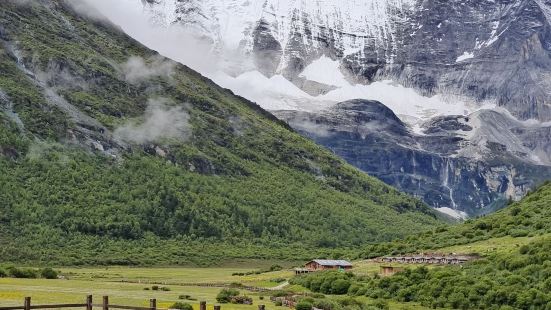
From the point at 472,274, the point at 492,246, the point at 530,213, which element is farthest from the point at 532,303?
the point at 530,213

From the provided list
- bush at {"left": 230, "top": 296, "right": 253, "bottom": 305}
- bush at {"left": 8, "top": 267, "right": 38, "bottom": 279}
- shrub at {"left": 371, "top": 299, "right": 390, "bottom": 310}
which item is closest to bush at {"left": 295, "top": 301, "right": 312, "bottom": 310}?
bush at {"left": 230, "top": 296, "right": 253, "bottom": 305}

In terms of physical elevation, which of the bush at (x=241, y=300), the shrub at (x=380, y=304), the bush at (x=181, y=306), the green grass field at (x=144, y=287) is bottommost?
the bush at (x=181, y=306)

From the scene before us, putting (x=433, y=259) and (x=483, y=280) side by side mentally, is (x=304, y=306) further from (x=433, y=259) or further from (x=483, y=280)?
(x=433, y=259)

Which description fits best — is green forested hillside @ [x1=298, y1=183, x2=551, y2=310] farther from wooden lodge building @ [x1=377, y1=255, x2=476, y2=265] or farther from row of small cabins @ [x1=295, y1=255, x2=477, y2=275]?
row of small cabins @ [x1=295, y1=255, x2=477, y2=275]

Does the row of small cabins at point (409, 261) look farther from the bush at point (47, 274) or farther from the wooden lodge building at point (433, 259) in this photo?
the bush at point (47, 274)

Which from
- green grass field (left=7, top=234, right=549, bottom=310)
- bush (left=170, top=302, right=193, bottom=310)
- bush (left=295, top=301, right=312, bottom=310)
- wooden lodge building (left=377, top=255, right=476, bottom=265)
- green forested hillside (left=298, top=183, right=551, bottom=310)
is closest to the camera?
bush (left=170, top=302, right=193, bottom=310)

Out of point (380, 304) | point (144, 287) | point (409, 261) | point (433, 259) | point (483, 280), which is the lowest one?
point (380, 304)

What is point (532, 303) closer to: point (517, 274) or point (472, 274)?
point (517, 274)

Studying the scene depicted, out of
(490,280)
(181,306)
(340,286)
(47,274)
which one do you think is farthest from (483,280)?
(47,274)

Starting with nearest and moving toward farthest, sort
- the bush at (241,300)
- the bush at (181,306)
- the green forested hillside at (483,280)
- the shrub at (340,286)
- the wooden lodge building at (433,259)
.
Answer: the bush at (181,306) < the bush at (241,300) < the green forested hillside at (483,280) < the shrub at (340,286) < the wooden lodge building at (433,259)

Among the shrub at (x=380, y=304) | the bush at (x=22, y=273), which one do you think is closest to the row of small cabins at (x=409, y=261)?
the shrub at (x=380, y=304)

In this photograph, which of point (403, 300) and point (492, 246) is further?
point (492, 246)

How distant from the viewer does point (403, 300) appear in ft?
456

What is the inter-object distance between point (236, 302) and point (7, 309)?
57.6m
